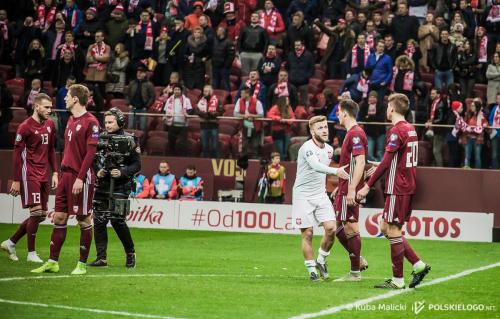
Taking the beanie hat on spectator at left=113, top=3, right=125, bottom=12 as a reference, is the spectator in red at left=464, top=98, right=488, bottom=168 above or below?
below

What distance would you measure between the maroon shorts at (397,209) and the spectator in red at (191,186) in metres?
12.3

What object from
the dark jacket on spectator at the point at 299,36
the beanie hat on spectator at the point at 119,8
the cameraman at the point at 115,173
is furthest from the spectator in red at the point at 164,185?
the cameraman at the point at 115,173

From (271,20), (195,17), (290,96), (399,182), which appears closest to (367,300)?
(399,182)

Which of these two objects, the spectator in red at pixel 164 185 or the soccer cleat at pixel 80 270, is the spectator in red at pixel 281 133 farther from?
the soccer cleat at pixel 80 270

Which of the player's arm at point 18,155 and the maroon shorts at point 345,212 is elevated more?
the player's arm at point 18,155

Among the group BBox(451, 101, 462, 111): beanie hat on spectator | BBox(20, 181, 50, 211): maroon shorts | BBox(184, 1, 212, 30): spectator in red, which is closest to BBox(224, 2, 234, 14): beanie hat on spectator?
BBox(184, 1, 212, 30): spectator in red

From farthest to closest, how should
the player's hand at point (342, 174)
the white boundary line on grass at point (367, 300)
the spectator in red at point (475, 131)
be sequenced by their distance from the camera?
the spectator in red at point (475, 131) < the player's hand at point (342, 174) < the white boundary line on grass at point (367, 300)

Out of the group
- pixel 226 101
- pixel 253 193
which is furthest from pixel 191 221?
pixel 226 101

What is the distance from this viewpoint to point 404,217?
39.2ft

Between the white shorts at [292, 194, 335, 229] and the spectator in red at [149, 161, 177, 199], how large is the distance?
435 inches

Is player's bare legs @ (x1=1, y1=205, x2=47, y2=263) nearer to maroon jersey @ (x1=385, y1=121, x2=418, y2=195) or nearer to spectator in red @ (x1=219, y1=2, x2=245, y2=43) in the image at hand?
maroon jersey @ (x1=385, y1=121, x2=418, y2=195)

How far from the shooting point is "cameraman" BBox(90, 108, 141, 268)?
14.1 metres

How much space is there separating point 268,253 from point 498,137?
7337mm

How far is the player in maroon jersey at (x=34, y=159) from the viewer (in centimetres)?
1496
